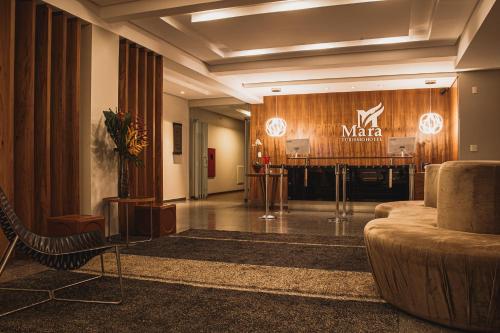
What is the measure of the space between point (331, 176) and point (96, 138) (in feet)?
18.5

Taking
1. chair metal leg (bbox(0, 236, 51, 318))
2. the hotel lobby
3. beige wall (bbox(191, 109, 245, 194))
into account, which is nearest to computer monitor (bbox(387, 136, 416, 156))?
the hotel lobby

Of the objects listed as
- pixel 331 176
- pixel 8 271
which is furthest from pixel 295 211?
pixel 8 271

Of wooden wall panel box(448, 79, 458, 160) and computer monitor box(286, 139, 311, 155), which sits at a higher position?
wooden wall panel box(448, 79, 458, 160)

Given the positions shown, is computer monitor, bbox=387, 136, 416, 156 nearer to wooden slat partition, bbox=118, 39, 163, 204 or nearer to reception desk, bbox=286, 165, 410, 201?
reception desk, bbox=286, 165, 410, 201

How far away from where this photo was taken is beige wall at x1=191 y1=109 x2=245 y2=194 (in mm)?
13593

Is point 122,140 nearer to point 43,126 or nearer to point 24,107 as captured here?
point 43,126

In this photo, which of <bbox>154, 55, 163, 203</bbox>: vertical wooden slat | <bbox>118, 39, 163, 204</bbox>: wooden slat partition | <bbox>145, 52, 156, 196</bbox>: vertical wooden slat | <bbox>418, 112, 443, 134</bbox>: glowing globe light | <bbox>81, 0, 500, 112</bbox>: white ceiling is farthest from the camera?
<bbox>418, 112, 443, 134</bbox>: glowing globe light

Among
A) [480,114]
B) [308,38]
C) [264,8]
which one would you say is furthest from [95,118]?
[480,114]

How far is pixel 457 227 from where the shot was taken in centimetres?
258

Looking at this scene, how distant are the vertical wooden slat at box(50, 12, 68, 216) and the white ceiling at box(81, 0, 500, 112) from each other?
604mm

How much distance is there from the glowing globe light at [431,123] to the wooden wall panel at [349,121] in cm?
11

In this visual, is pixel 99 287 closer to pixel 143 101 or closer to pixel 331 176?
pixel 143 101

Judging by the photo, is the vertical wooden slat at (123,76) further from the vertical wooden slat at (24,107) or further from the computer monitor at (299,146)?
the computer monitor at (299,146)

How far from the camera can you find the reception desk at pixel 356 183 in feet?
28.9
